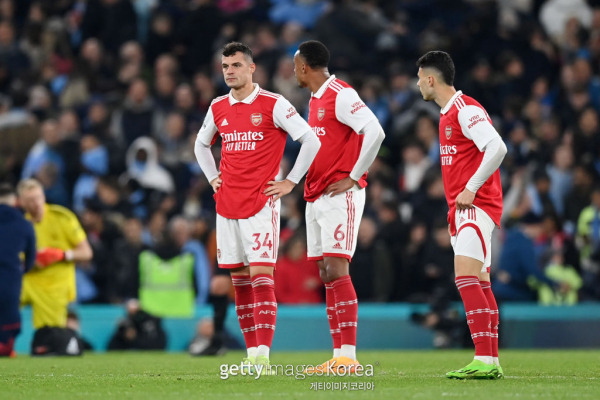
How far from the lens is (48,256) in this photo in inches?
529

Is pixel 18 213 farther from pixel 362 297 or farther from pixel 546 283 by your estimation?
pixel 546 283

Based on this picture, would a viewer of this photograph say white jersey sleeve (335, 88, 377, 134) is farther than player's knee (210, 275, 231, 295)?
No

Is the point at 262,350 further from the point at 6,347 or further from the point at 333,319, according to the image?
the point at 6,347

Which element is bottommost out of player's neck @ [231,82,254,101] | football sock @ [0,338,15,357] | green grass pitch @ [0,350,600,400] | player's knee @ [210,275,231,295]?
green grass pitch @ [0,350,600,400]

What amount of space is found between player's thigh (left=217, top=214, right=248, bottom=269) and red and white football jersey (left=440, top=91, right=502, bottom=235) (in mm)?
1792

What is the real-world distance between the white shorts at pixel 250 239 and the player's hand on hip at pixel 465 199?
161 centimetres

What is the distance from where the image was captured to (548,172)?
1723cm

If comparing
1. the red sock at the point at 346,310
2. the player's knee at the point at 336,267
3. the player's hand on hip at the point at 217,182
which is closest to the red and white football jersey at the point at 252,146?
the player's hand on hip at the point at 217,182

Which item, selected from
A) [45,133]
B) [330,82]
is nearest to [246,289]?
[330,82]

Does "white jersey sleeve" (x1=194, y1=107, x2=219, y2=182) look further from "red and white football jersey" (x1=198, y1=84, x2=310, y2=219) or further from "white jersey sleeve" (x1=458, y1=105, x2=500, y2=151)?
"white jersey sleeve" (x1=458, y1=105, x2=500, y2=151)

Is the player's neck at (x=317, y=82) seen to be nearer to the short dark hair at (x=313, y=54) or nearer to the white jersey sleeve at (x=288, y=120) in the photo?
the short dark hair at (x=313, y=54)

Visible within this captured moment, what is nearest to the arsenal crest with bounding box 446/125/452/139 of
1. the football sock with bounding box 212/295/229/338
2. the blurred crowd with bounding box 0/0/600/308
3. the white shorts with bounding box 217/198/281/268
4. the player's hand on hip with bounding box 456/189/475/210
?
the player's hand on hip with bounding box 456/189/475/210

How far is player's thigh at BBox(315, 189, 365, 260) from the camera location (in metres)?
9.52

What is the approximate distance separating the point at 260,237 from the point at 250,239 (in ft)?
0.28
